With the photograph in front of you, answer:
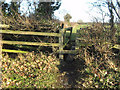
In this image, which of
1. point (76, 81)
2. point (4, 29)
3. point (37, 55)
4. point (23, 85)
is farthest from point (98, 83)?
point (4, 29)

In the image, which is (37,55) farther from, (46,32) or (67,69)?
(67,69)

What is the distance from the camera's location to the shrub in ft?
14.8

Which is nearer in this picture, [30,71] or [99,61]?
[99,61]

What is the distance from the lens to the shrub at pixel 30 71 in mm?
4500

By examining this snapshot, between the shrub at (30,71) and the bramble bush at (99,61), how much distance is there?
1.09 meters

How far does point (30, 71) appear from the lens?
5062 millimetres

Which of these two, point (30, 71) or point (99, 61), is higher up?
point (99, 61)

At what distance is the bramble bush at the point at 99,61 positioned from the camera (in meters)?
4.04

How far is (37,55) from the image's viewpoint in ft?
18.8

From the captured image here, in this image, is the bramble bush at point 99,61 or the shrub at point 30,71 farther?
the shrub at point 30,71

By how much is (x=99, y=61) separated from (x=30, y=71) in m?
2.49

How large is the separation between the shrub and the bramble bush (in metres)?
1.09

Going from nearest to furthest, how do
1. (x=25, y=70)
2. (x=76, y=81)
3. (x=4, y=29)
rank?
1. (x=76, y=81)
2. (x=25, y=70)
3. (x=4, y=29)

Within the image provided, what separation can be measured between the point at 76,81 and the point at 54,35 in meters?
2.11
